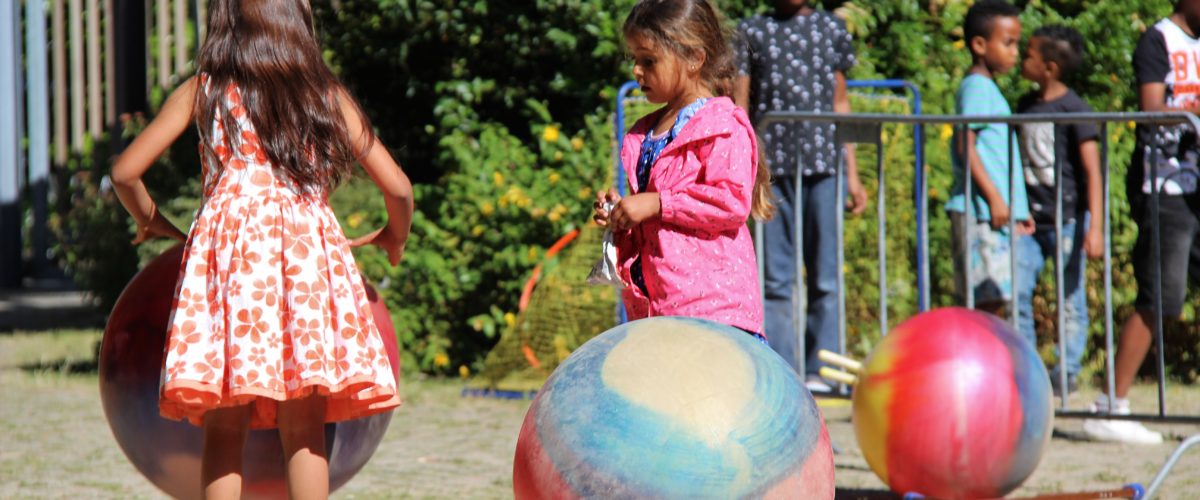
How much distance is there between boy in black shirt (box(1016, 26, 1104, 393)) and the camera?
22.7 ft

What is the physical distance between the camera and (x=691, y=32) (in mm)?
4176

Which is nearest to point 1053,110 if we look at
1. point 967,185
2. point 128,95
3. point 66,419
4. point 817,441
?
point 967,185

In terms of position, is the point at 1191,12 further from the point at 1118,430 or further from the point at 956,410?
the point at 956,410

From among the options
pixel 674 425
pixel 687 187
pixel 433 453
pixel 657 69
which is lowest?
pixel 433 453

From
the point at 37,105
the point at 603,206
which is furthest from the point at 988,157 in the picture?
the point at 37,105

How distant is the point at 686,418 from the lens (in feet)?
10.6

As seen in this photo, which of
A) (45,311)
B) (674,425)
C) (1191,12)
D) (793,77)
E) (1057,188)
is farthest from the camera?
(45,311)

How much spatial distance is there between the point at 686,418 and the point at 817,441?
365 mm

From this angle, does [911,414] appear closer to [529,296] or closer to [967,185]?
[967,185]

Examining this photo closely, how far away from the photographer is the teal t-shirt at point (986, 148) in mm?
6934

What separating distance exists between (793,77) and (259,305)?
3.37 metres

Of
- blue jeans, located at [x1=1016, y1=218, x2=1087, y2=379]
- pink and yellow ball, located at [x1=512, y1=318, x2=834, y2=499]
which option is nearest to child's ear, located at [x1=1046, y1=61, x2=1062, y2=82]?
blue jeans, located at [x1=1016, y1=218, x2=1087, y2=379]

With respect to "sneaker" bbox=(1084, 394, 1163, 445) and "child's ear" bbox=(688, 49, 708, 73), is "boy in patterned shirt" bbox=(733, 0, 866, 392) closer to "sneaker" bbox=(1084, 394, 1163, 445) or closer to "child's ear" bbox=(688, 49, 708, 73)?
"sneaker" bbox=(1084, 394, 1163, 445)

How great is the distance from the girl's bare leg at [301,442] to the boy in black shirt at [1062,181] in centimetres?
404
